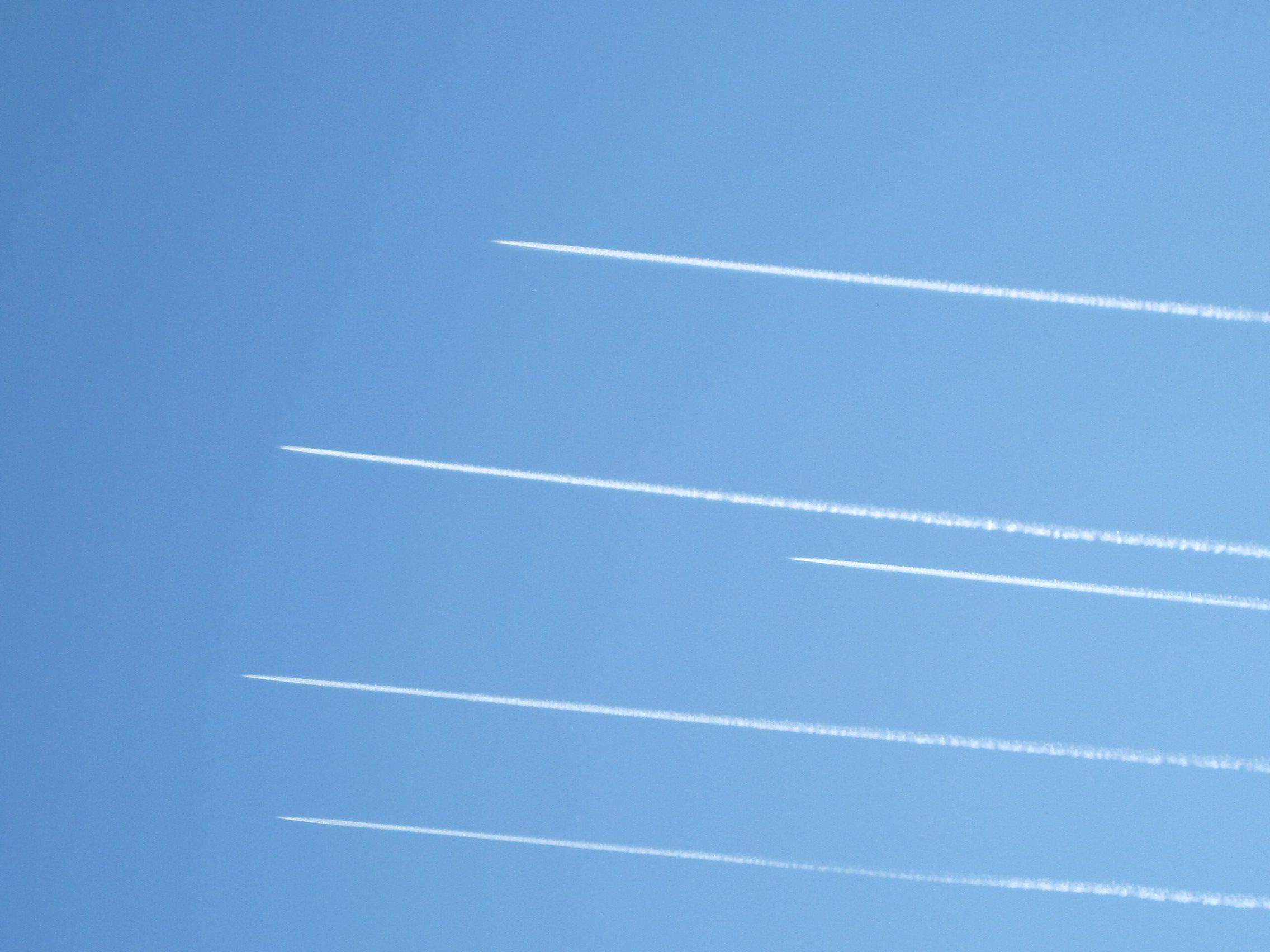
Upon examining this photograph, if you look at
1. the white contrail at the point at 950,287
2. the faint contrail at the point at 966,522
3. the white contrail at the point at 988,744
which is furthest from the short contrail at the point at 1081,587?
the white contrail at the point at 950,287

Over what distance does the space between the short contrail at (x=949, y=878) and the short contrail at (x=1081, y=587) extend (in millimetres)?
418

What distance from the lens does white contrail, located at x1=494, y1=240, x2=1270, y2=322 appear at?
163cm

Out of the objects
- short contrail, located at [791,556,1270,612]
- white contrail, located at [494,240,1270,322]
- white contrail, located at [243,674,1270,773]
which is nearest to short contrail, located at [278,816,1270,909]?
white contrail, located at [243,674,1270,773]

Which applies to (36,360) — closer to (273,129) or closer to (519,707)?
(273,129)

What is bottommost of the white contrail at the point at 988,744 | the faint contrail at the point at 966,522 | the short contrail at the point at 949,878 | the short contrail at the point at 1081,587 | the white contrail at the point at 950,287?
the short contrail at the point at 949,878

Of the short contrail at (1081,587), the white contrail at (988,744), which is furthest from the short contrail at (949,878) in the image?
the short contrail at (1081,587)

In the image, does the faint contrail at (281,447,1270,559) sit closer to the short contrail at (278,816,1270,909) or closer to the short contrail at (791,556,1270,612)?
the short contrail at (791,556,1270,612)

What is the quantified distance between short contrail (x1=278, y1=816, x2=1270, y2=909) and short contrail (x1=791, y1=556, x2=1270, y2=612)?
0.42m

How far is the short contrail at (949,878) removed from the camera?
169cm

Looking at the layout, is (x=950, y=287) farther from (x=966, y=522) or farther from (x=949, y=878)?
(x=949, y=878)

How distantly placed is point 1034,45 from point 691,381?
2.17 ft

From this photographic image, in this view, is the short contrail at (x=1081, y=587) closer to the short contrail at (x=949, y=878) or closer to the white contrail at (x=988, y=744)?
the white contrail at (x=988, y=744)

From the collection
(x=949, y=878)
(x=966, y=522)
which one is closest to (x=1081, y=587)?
(x=966, y=522)

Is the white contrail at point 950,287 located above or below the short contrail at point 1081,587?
above
